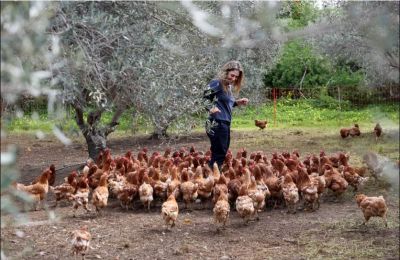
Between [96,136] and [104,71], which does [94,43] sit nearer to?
[104,71]

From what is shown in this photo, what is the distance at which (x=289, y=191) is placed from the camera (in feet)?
24.5

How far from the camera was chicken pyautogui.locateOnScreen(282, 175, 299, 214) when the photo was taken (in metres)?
7.45

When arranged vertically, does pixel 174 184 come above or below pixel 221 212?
above

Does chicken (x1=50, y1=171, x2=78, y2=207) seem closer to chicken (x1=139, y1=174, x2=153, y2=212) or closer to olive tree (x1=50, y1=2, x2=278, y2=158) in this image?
chicken (x1=139, y1=174, x2=153, y2=212)

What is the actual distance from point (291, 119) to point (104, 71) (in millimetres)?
19389

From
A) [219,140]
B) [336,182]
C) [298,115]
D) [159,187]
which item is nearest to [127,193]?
[159,187]

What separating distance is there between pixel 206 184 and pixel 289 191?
1.18 m

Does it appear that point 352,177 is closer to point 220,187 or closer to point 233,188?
Result: point 233,188

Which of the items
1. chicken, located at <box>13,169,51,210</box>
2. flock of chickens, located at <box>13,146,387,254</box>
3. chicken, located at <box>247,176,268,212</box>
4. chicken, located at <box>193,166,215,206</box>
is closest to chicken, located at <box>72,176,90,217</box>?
flock of chickens, located at <box>13,146,387,254</box>

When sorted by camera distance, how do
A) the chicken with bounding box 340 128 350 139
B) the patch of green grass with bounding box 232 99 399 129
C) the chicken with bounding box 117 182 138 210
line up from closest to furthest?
the chicken with bounding box 117 182 138 210 → the chicken with bounding box 340 128 350 139 → the patch of green grass with bounding box 232 99 399 129

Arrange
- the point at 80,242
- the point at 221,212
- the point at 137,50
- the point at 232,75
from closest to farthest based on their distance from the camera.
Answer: the point at 137,50 → the point at 80,242 → the point at 221,212 → the point at 232,75

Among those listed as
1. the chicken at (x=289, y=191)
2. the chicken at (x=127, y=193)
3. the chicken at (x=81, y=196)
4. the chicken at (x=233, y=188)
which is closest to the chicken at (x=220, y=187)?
the chicken at (x=233, y=188)

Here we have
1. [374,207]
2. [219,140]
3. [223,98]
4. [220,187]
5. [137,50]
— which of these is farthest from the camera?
[219,140]

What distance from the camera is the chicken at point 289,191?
293 inches
